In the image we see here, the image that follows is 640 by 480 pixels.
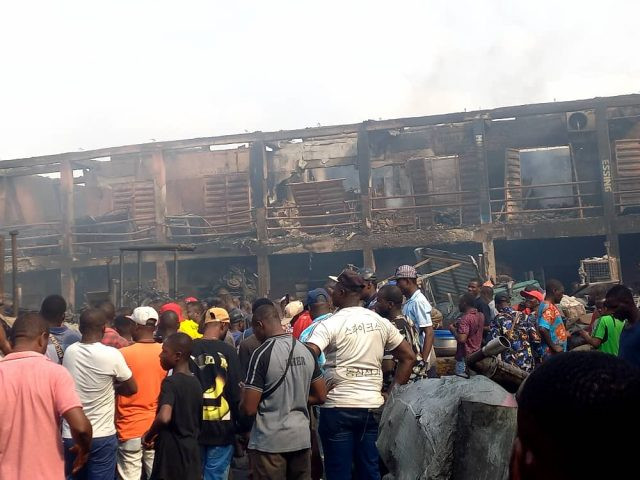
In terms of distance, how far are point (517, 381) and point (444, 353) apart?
4.88m

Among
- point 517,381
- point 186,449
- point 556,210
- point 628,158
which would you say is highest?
point 628,158

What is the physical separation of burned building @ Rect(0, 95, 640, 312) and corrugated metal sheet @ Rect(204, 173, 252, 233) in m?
0.05

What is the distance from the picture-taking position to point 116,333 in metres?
6.20

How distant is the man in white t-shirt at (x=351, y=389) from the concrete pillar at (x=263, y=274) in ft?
53.9

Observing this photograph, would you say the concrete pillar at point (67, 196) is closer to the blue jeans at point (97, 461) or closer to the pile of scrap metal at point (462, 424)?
the blue jeans at point (97, 461)

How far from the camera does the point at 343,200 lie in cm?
2228

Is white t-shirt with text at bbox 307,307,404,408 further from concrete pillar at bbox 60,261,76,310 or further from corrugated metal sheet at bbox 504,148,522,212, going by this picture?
concrete pillar at bbox 60,261,76,310

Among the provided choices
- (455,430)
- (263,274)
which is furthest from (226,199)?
(455,430)

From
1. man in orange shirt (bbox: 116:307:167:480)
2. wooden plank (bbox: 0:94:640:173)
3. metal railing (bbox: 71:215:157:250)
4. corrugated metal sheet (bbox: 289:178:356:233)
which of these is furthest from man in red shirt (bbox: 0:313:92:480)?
metal railing (bbox: 71:215:157:250)

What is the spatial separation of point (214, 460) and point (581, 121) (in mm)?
18697

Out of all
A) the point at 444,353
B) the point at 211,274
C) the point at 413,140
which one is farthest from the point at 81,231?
the point at 444,353

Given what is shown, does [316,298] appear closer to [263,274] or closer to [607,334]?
[607,334]

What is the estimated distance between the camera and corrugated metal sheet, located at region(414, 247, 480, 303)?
18.2 m

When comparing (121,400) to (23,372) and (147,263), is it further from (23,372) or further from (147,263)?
(147,263)
